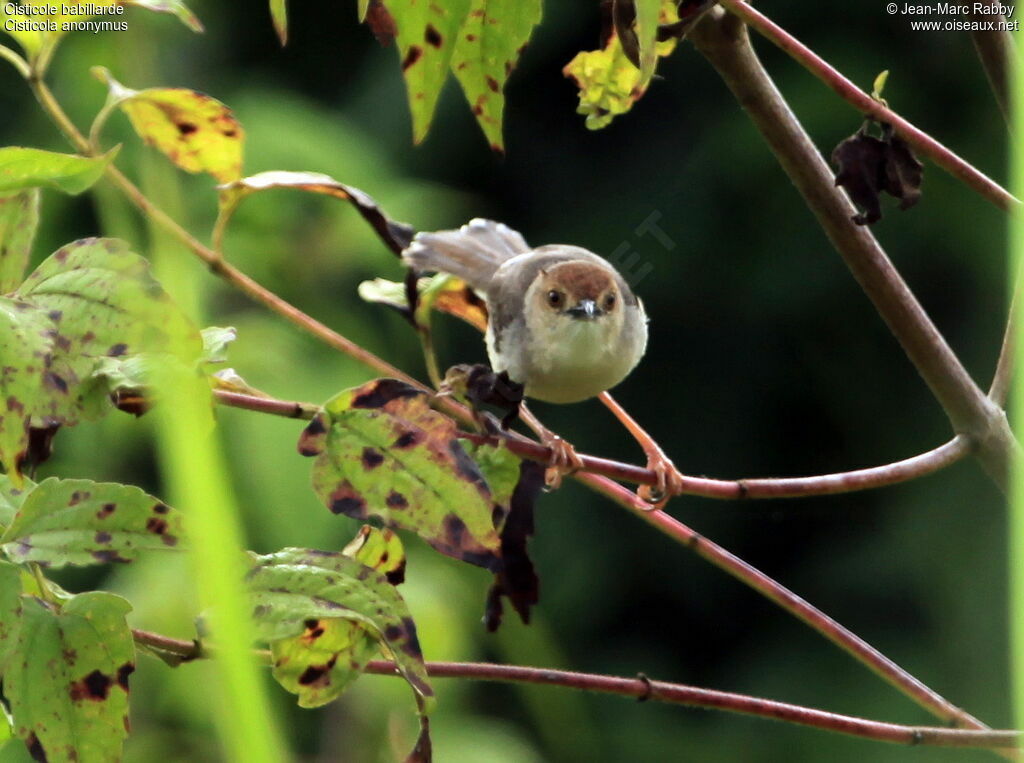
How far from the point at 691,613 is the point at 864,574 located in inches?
26.7

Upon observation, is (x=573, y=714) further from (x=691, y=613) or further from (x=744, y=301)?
(x=744, y=301)

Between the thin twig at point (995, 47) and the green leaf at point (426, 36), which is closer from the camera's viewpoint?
the green leaf at point (426, 36)

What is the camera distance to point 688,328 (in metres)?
4.30

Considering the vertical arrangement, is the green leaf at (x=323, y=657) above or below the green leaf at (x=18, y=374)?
below

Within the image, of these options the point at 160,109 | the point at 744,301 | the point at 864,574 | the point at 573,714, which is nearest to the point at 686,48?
the point at 744,301

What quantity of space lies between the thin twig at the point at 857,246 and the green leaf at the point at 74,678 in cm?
60

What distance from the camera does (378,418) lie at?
81 cm

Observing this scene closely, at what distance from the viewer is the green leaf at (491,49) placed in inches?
32.2

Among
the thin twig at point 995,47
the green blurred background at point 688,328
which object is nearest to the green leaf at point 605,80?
the thin twig at point 995,47

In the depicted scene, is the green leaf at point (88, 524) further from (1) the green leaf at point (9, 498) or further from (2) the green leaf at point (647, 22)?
(2) the green leaf at point (647, 22)

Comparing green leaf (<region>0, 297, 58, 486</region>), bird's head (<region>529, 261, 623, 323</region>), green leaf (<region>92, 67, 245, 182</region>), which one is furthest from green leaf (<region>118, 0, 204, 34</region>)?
bird's head (<region>529, 261, 623, 323</region>)

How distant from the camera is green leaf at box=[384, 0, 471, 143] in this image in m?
0.74

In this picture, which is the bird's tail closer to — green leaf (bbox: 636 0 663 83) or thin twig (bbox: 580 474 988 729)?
thin twig (bbox: 580 474 988 729)

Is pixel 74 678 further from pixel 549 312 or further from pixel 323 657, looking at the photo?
pixel 549 312
